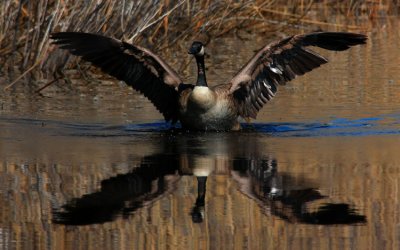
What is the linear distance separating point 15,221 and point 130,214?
2.08 ft

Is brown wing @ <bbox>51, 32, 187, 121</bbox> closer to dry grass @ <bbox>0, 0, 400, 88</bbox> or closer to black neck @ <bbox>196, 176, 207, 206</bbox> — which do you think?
dry grass @ <bbox>0, 0, 400, 88</bbox>

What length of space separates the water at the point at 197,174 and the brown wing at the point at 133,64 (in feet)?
0.81

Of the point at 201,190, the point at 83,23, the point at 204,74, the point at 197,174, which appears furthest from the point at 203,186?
the point at 83,23

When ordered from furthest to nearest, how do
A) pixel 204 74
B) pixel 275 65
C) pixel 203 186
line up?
pixel 275 65
pixel 204 74
pixel 203 186

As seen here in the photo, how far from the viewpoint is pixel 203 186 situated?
676cm

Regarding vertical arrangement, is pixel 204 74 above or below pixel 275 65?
below

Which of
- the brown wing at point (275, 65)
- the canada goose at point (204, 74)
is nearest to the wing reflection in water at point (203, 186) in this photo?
the canada goose at point (204, 74)

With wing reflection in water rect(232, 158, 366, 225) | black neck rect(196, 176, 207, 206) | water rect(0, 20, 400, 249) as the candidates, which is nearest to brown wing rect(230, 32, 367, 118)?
water rect(0, 20, 400, 249)

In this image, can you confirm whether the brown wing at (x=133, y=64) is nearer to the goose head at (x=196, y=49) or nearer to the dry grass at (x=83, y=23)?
the goose head at (x=196, y=49)

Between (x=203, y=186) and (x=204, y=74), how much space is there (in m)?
3.38

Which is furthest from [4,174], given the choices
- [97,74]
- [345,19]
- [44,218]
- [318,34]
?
[345,19]

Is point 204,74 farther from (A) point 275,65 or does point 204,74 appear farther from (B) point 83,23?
(B) point 83,23

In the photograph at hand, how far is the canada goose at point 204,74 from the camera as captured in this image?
9.92 m

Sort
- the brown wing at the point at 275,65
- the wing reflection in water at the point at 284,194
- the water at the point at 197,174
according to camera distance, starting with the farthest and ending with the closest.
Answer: the brown wing at the point at 275,65, the wing reflection in water at the point at 284,194, the water at the point at 197,174
